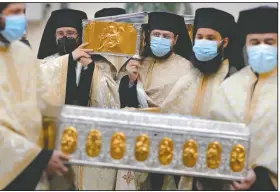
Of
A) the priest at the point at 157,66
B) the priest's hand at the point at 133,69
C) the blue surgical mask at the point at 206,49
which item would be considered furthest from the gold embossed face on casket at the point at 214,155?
the priest's hand at the point at 133,69

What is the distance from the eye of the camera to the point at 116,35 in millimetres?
6105

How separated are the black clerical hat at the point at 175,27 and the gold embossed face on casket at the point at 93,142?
162cm

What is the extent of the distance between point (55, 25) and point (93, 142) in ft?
6.87

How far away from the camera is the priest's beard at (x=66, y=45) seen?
629 cm

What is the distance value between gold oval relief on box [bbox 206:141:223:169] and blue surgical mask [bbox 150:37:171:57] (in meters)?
1.51

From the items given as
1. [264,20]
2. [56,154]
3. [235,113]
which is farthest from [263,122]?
[56,154]

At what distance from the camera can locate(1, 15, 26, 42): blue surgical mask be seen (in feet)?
15.7

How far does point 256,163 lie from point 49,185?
143cm

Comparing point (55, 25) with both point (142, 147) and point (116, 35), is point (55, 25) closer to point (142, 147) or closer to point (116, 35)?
point (116, 35)

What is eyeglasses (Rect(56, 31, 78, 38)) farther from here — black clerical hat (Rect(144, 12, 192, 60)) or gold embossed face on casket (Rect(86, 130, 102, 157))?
gold embossed face on casket (Rect(86, 130, 102, 157))

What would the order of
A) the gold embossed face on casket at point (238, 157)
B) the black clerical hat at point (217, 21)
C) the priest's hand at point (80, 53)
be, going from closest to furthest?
the gold embossed face on casket at point (238, 157) < the black clerical hat at point (217, 21) < the priest's hand at point (80, 53)

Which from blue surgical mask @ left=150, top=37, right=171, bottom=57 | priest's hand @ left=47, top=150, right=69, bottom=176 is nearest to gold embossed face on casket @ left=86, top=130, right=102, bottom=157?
priest's hand @ left=47, top=150, right=69, bottom=176

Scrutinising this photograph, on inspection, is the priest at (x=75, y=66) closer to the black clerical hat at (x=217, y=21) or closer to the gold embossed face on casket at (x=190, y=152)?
the black clerical hat at (x=217, y=21)

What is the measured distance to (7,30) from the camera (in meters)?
4.80
